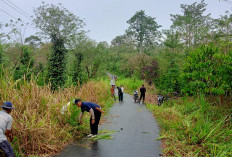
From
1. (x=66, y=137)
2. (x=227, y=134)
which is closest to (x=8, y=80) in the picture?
(x=66, y=137)

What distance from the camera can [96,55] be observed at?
26.9m

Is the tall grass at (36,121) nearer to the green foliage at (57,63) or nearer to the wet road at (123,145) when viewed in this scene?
the wet road at (123,145)

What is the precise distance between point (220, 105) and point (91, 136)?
7.75 m

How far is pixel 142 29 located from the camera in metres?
48.0

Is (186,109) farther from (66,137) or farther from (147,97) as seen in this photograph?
(147,97)

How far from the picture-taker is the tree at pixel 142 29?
48.0 m

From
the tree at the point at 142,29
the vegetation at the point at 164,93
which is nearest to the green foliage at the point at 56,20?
the vegetation at the point at 164,93

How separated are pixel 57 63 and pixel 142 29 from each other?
34.6 meters

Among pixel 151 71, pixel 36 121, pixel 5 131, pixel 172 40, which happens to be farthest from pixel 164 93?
pixel 5 131

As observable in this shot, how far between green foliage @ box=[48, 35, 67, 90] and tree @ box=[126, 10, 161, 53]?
3220 cm

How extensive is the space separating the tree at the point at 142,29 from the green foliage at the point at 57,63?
106 feet

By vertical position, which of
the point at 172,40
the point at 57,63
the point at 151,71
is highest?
the point at 172,40

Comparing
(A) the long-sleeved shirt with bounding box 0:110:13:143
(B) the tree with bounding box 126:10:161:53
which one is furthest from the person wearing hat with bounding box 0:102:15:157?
(B) the tree with bounding box 126:10:161:53

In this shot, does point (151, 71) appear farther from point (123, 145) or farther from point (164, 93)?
point (123, 145)
